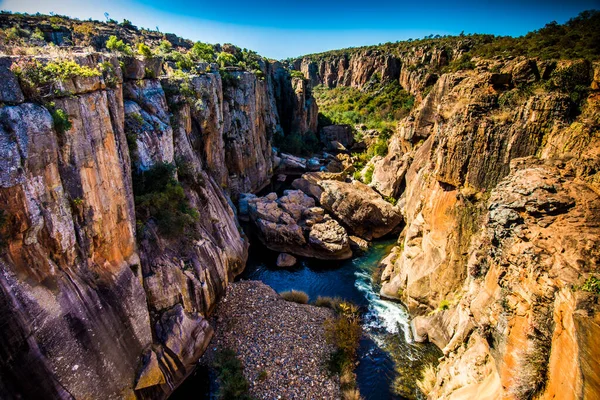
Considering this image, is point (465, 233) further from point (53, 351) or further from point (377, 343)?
point (53, 351)

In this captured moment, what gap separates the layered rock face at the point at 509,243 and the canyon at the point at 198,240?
0.07 m

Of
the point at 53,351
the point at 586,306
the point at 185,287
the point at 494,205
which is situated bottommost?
the point at 185,287

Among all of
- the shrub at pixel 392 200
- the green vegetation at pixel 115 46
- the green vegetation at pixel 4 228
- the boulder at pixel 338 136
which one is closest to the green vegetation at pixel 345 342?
the green vegetation at pixel 4 228

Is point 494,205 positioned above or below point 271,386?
above

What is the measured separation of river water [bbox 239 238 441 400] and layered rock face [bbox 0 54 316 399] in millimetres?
7404

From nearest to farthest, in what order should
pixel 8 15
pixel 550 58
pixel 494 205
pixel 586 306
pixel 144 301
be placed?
pixel 586 306, pixel 494 205, pixel 144 301, pixel 550 58, pixel 8 15

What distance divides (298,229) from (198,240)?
1240cm

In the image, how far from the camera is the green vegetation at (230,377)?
1619cm

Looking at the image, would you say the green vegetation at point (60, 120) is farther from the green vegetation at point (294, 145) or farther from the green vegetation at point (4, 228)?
the green vegetation at point (294, 145)

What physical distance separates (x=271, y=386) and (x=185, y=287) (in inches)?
279

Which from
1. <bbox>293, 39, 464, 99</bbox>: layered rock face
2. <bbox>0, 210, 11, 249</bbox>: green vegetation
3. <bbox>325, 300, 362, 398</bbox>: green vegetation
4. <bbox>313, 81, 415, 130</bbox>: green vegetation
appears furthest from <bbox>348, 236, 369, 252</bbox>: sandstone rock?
<bbox>313, 81, 415, 130</bbox>: green vegetation

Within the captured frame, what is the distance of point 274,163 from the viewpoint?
5350 cm

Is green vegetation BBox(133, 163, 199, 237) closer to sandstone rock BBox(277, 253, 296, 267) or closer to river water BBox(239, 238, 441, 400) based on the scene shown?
river water BBox(239, 238, 441, 400)

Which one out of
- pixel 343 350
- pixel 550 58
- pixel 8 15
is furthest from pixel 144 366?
pixel 8 15
